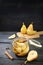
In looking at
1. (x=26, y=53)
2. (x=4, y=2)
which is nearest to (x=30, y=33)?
(x=26, y=53)

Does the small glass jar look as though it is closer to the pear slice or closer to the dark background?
the pear slice

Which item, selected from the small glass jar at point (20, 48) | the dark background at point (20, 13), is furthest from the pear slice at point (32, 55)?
the dark background at point (20, 13)

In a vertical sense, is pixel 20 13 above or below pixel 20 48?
above

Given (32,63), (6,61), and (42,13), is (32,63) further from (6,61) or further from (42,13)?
(42,13)

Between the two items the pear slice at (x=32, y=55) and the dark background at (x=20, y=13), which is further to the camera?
the dark background at (x=20, y=13)

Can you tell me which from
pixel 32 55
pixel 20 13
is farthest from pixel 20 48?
pixel 20 13

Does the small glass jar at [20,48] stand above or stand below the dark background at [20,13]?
below

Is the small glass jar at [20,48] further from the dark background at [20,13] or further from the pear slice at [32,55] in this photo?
the dark background at [20,13]

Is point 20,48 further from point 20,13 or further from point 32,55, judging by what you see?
point 20,13

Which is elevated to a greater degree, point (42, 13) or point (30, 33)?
point (42, 13)
